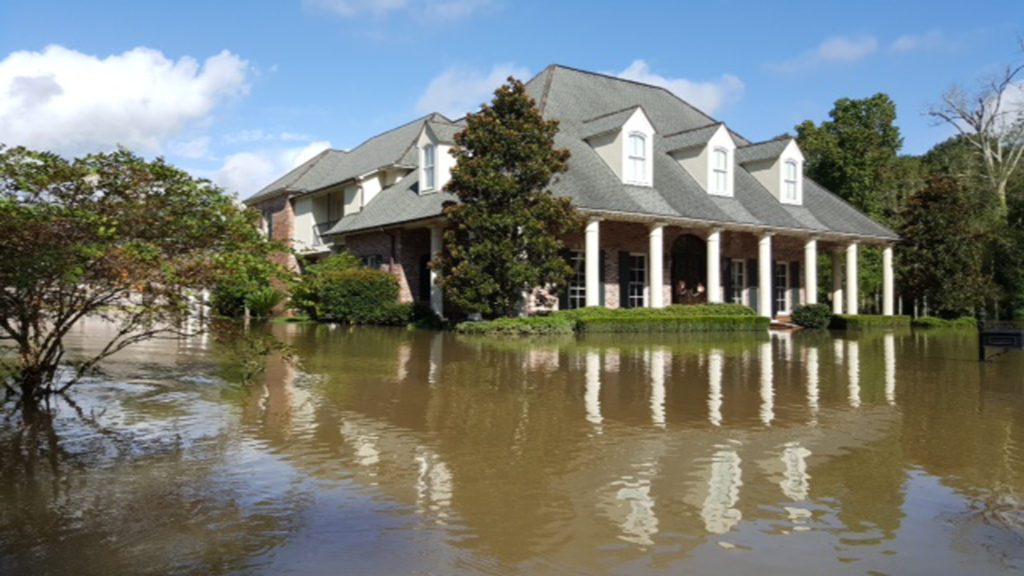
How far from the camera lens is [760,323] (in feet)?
81.5

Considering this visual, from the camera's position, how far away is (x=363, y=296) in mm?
26141

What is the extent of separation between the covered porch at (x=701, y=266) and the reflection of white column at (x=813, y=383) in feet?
27.5

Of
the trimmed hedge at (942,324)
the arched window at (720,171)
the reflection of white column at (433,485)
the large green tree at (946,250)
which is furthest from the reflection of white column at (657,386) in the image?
the large green tree at (946,250)

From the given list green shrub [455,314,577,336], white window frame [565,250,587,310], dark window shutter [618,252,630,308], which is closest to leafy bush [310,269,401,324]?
green shrub [455,314,577,336]

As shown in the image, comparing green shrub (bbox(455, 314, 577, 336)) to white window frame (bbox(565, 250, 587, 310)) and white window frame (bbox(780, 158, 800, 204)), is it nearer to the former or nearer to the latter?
white window frame (bbox(565, 250, 587, 310))

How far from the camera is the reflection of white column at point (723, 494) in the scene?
494 cm

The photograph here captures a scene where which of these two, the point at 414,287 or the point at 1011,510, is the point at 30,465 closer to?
the point at 1011,510

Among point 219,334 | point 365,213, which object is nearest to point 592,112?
point 365,213

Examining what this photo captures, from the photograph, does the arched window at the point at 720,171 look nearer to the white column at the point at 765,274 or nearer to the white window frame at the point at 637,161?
the white column at the point at 765,274

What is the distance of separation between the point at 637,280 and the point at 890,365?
43.5 ft

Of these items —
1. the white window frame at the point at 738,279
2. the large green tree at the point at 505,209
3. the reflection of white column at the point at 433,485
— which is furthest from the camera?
the white window frame at the point at 738,279

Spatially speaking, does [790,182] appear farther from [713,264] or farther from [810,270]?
[713,264]

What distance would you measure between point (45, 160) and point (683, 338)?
659 inches

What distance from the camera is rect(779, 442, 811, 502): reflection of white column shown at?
5.63 m
